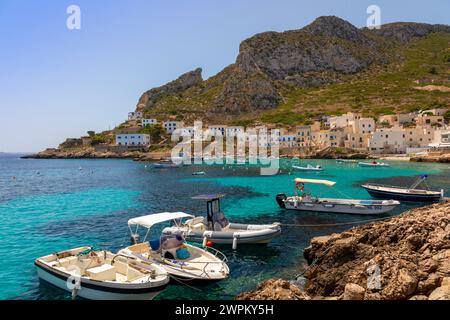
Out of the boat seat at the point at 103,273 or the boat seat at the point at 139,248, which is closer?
the boat seat at the point at 103,273

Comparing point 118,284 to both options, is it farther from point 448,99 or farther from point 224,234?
point 448,99

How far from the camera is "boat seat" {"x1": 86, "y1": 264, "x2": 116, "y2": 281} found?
49.0 feet

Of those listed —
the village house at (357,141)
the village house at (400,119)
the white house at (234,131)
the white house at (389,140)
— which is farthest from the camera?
the white house at (234,131)

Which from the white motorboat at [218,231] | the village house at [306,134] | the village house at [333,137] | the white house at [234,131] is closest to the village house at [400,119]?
the village house at [333,137]

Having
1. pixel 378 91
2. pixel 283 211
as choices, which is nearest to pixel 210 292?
pixel 283 211

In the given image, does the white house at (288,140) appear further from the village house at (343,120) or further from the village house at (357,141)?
the village house at (357,141)

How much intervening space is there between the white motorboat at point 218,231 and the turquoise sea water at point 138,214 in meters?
0.73

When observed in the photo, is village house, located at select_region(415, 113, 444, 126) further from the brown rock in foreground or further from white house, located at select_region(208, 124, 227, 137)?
the brown rock in foreground

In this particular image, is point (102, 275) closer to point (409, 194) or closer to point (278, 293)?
point (278, 293)

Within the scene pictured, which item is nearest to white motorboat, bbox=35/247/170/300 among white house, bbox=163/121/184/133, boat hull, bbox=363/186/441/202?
boat hull, bbox=363/186/441/202

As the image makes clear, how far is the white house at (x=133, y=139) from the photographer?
151 meters

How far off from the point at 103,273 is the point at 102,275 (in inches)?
3.8

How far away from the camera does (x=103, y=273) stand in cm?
1506

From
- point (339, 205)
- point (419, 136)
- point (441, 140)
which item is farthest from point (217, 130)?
point (339, 205)
